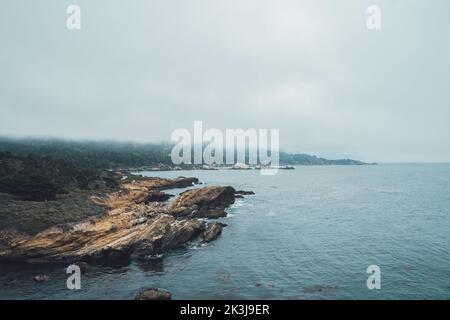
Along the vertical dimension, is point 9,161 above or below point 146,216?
above

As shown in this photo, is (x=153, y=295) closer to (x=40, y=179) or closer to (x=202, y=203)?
(x=40, y=179)

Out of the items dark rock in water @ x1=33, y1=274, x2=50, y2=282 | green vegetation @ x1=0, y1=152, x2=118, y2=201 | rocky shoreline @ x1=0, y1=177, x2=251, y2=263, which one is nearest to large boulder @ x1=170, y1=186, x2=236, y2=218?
rocky shoreline @ x1=0, y1=177, x2=251, y2=263

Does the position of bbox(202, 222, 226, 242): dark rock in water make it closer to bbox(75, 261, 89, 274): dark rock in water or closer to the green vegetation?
bbox(75, 261, 89, 274): dark rock in water

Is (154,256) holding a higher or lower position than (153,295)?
lower

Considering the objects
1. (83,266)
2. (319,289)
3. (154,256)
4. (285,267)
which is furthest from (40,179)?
(319,289)

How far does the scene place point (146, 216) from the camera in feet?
186

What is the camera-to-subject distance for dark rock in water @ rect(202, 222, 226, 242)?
5522 centimetres

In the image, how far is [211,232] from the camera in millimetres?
56625

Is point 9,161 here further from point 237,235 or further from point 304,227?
point 304,227

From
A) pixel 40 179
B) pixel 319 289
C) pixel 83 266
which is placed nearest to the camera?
pixel 319 289

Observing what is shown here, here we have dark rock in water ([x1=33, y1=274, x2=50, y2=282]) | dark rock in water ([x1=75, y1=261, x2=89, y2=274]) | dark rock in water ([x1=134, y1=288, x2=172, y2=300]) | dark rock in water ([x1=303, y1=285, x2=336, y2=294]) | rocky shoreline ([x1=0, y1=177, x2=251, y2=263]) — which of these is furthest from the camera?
rocky shoreline ([x1=0, y1=177, x2=251, y2=263])

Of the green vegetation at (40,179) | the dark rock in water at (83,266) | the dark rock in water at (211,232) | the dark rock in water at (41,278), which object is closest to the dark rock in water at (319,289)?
the dark rock in water at (211,232)
